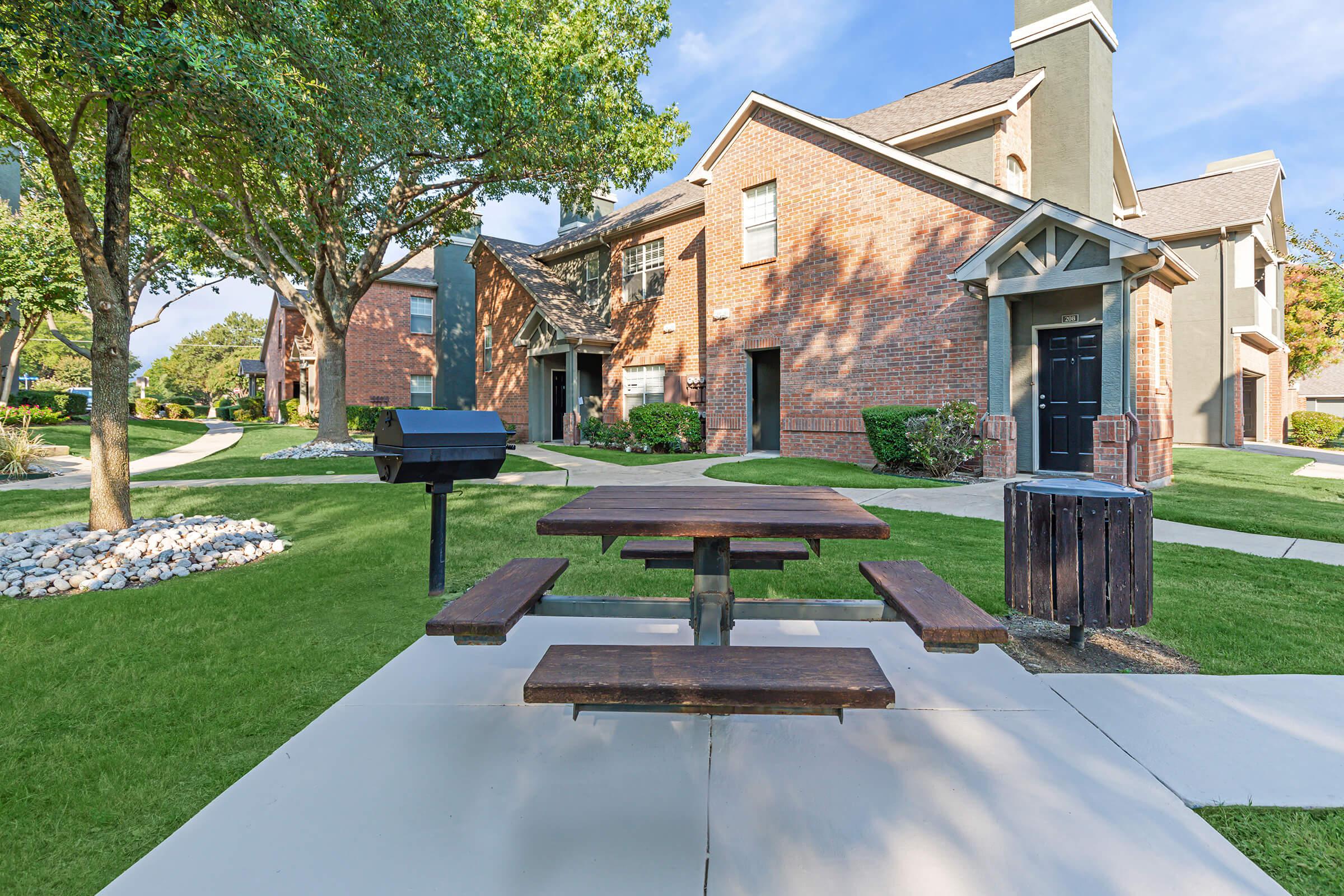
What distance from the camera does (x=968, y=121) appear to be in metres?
12.2

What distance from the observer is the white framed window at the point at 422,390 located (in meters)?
27.5

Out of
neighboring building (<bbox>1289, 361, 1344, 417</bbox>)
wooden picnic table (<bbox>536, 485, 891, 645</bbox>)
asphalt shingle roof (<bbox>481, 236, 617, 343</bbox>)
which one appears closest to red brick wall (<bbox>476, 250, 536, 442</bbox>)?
asphalt shingle roof (<bbox>481, 236, 617, 343</bbox>)

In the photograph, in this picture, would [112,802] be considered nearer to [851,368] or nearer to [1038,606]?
[1038,606]

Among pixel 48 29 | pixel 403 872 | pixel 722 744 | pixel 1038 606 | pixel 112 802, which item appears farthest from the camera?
pixel 48 29

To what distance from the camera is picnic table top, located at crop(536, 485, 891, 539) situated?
236 cm

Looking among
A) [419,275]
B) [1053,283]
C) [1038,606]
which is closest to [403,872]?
[1038,606]

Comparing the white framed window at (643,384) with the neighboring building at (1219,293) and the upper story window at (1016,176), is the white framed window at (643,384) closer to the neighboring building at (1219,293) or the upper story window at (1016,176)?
the upper story window at (1016,176)

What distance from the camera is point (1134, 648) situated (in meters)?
3.29

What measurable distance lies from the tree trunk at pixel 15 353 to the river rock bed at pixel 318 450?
11.3 metres

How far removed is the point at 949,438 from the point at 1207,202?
52.9ft

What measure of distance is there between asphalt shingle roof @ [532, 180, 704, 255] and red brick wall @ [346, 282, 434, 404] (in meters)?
8.71

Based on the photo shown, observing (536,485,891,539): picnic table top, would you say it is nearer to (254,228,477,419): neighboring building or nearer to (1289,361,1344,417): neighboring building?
(254,228,477,419): neighboring building

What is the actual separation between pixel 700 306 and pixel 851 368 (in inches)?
187

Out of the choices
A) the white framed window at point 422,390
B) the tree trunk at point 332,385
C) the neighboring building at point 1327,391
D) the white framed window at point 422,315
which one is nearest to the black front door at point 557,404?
the tree trunk at point 332,385
